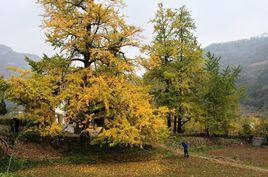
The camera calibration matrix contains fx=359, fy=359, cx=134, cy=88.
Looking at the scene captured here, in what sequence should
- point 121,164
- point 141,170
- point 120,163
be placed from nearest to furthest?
point 141,170 → point 121,164 → point 120,163

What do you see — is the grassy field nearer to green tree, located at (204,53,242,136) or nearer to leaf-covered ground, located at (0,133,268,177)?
leaf-covered ground, located at (0,133,268,177)

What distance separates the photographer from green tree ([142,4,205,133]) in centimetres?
4103

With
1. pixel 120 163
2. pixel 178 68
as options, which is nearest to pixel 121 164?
pixel 120 163

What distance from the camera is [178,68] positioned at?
4181 cm

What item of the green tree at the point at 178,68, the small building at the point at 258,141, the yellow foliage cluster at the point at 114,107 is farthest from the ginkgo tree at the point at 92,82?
the small building at the point at 258,141

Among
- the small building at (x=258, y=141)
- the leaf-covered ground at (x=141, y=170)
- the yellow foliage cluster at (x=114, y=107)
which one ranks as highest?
the yellow foliage cluster at (x=114, y=107)

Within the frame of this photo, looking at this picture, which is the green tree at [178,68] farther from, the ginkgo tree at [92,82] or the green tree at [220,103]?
the ginkgo tree at [92,82]

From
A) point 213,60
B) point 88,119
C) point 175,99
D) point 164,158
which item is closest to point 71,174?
point 88,119

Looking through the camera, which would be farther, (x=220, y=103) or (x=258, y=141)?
(x=258, y=141)

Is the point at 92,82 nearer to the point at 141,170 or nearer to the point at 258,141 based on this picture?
the point at 141,170

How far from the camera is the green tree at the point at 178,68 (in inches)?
1615

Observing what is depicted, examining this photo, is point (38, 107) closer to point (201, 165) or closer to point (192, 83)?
point (201, 165)

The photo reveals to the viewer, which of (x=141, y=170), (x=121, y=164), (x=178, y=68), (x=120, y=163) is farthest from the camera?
(x=178, y=68)

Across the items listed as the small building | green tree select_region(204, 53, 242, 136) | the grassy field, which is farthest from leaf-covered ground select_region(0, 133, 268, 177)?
the small building
